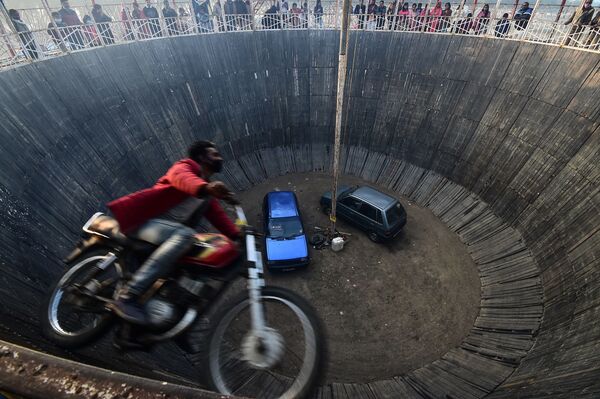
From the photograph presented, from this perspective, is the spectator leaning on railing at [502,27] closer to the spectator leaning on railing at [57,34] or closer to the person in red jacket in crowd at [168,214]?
the person in red jacket in crowd at [168,214]

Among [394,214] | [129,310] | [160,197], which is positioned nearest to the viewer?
[129,310]

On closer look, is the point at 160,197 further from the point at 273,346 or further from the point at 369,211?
the point at 369,211

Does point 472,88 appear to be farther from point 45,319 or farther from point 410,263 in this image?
point 45,319

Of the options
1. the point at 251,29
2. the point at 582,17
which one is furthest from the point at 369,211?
the point at 582,17

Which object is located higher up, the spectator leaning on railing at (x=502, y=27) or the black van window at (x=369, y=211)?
the spectator leaning on railing at (x=502, y=27)

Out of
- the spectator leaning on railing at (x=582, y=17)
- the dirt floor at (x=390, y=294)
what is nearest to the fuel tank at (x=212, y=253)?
the dirt floor at (x=390, y=294)

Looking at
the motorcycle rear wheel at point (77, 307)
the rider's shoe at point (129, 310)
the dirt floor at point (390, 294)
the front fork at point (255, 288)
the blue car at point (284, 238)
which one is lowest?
the dirt floor at point (390, 294)
